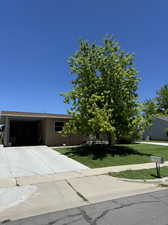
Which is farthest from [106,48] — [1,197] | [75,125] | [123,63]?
[1,197]

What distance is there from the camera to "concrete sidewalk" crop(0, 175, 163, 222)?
14.2ft

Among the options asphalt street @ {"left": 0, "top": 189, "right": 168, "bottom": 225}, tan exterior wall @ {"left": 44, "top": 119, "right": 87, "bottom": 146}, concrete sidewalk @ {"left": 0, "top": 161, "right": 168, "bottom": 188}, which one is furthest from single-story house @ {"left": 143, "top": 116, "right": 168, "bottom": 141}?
asphalt street @ {"left": 0, "top": 189, "right": 168, "bottom": 225}

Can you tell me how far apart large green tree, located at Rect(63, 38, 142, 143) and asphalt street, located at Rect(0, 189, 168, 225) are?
7100 millimetres

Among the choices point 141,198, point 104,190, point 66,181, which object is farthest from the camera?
point 66,181

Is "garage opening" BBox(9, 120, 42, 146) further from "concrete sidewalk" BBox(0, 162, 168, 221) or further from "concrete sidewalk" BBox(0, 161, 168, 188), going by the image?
"concrete sidewalk" BBox(0, 162, 168, 221)

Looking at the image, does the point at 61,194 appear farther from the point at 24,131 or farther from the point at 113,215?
the point at 24,131

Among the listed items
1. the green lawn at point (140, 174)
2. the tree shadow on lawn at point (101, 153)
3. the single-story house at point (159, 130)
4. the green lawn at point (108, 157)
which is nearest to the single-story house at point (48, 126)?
the tree shadow on lawn at point (101, 153)

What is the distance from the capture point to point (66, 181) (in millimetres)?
6473

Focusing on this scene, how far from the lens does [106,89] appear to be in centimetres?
1259

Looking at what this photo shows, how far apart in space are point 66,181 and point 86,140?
13.1 metres

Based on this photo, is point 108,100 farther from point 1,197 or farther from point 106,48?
point 1,197

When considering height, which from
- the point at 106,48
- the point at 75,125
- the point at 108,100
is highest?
the point at 106,48

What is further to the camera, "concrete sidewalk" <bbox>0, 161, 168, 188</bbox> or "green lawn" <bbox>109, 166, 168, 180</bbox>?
"green lawn" <bbox>109, 166, 168, 180</bbox>

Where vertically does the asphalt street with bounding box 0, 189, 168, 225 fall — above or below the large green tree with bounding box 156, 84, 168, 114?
below
